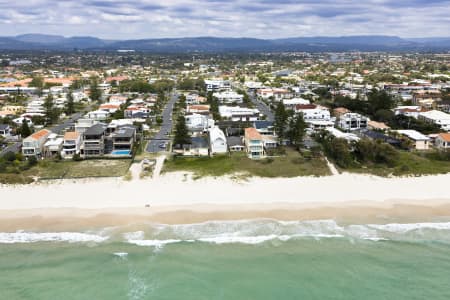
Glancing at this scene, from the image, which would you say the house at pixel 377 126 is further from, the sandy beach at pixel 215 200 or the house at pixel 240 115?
the sandy beach at pixel 215 200

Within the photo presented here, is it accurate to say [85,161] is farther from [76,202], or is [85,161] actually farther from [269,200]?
[269,200]

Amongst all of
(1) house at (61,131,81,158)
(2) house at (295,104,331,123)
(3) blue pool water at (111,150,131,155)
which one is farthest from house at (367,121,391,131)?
(1) house at (61,131,81,158)

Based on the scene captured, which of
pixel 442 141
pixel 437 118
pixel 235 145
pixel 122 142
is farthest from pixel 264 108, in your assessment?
pixel 122 142

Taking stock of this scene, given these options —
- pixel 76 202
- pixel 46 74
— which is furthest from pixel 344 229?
pixel 46 74

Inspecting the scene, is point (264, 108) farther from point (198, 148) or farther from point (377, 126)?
point (198, 148)

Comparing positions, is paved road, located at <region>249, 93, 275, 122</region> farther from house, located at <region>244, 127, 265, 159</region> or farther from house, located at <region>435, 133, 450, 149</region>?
house, located at <region>435, 133, 450, 149</region>
